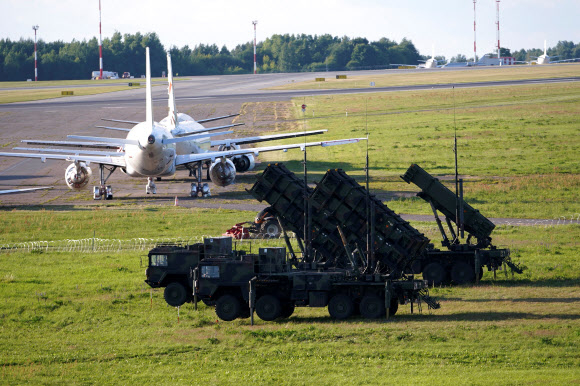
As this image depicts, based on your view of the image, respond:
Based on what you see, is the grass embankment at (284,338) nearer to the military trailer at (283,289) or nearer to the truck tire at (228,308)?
the truck tire at (228,308)

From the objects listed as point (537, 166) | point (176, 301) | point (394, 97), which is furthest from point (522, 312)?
point (394, 97)

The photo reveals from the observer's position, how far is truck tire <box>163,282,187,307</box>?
30562 millimetres

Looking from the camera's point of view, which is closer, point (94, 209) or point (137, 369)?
point (137, 369)

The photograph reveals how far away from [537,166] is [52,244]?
4533 centimetres

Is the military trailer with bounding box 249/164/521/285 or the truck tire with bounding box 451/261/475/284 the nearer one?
the military trailer with bounding box 249/164/521/285

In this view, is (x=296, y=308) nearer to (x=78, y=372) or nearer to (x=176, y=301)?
(x=176, y=301)

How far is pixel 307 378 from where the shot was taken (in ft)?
72.6

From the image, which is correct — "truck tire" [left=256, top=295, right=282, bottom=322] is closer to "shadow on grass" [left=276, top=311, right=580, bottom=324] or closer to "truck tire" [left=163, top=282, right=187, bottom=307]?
"shadow on grass" [left=276, top=311, right=580, bottom=324]

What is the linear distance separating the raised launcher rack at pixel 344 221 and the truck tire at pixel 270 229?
11254 mm

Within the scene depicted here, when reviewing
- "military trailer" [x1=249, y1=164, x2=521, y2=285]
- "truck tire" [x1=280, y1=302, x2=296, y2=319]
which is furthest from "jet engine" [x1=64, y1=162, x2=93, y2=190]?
"truck tire" [x1=280, y1=302, x2=296, y2=319]

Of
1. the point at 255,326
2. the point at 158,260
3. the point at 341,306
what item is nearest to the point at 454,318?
the point at 341,306

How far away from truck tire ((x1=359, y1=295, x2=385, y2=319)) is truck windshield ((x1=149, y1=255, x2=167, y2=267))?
752 centimetres

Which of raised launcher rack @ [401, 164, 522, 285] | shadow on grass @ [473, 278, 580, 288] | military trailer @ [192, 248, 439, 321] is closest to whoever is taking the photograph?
military trailer @ [192, 248, 439, 321]

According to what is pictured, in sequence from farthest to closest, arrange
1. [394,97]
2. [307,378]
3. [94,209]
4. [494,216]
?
1. [394,97]
2. [94,209]
3. [494,216]
4. [307,378]
